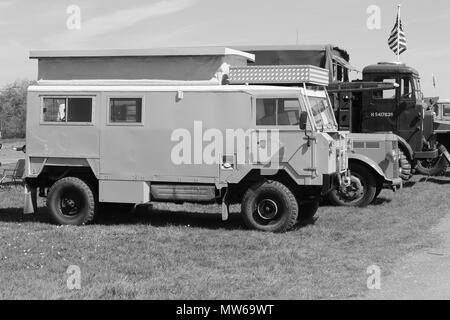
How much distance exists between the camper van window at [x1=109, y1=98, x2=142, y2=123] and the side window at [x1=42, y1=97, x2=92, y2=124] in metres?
0.39

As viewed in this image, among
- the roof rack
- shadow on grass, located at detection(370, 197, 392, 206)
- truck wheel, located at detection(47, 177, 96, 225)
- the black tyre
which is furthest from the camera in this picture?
shadow on grass, located at detection(370, 197, 392, 206)

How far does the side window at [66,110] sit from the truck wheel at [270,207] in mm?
2921

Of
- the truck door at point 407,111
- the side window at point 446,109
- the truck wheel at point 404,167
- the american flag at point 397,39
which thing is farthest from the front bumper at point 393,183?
the side window at point 446,109

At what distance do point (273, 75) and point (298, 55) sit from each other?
5606mm

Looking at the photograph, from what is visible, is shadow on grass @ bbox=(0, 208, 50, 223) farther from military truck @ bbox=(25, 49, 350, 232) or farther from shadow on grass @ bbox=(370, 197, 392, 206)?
shadow on grass @ bbox=(370, 197, 392, 206)

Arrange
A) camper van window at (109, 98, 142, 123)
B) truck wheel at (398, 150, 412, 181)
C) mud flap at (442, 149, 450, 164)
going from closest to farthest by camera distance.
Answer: camper van window at (109, 98, 142, 123), truck wheel at (398, 150, 412, 181), mud flap at (442, 149, 450, 164)

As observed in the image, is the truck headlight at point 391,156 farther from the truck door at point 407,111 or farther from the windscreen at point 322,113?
the windscreen at point 322,113

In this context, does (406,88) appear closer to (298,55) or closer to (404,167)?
(404,167)

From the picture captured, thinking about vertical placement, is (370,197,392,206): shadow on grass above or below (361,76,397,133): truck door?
below

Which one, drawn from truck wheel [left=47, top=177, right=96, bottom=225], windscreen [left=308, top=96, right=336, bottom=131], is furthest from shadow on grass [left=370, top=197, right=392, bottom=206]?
truck wheel [left=47, top=177, right=96, bottom=225]

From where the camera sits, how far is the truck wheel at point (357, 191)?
14.0m

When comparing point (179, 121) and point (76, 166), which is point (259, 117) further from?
point (76, 166)

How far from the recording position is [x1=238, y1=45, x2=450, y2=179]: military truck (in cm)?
1588

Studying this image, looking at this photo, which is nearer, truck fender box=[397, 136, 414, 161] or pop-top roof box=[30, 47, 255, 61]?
pop-top roof box=[30, 47, 255, 61]
